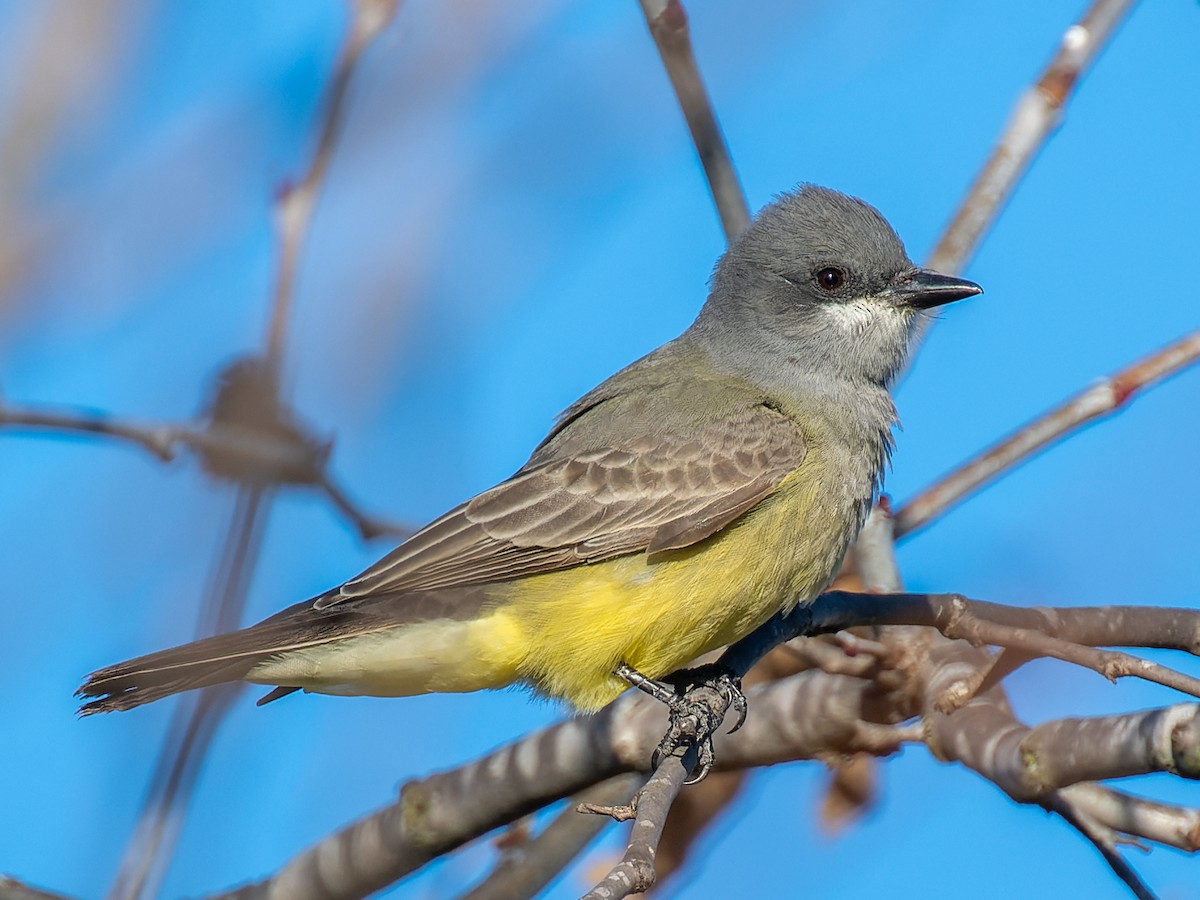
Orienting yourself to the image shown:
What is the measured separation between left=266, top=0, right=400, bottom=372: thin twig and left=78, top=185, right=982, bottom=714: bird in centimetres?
118

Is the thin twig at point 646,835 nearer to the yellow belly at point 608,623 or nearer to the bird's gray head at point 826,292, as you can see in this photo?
the yellow belly at point 608,623

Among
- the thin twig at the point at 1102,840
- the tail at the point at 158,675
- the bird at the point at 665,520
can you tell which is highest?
the bird at the point at 665,520

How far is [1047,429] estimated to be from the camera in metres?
5.32

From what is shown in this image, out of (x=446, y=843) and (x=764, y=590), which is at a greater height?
(x=764, y=590)

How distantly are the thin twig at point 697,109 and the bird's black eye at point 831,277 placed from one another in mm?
483

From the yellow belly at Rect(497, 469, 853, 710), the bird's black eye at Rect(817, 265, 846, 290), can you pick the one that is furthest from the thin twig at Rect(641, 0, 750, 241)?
the yellow belly at Rect(497, 469, 853, 710)

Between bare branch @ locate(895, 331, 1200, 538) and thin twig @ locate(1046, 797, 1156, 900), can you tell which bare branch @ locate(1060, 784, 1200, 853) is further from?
bare branch @ locate(895, 331, 1200, 538)

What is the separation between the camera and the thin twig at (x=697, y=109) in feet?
17.4

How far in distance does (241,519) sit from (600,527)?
7.34ft

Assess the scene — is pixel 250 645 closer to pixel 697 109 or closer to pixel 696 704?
pixel 696 704

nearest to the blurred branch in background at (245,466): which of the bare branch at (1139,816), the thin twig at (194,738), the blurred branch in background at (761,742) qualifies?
the thin twig at (194,738)

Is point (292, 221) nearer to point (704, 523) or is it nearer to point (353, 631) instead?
point (353, 631)

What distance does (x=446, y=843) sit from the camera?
526 centimetres

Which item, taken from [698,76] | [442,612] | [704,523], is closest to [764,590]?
[704,523]
